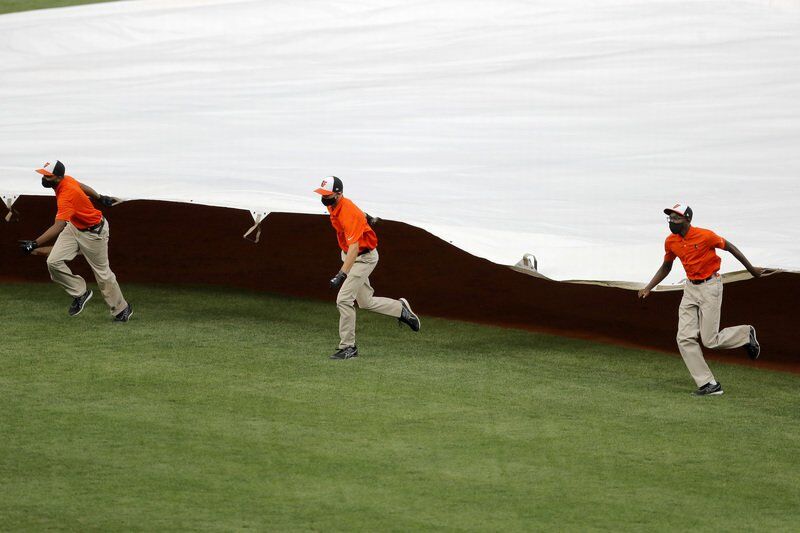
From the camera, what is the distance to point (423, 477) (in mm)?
9008

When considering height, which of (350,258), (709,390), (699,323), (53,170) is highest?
(53,170)

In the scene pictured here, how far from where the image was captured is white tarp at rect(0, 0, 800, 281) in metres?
14.1

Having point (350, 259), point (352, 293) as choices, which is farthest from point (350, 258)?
point (352, 293)

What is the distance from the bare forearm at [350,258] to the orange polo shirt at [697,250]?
10.3ft

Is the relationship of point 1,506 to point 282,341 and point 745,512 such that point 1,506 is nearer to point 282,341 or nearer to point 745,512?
point 745,512

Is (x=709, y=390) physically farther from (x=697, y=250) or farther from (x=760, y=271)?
(x=697, y=250)

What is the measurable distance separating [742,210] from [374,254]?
13.7ft

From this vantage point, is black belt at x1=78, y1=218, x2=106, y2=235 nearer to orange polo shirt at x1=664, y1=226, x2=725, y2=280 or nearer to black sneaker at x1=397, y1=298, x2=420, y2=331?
black sneaker at x1=397, y1=298, x2=420, y2=331

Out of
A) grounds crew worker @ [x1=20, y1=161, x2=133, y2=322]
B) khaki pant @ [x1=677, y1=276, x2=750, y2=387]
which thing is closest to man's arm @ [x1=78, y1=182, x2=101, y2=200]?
grounds crew worker @ [x1=20, y1=161, x2=133, y2=322]

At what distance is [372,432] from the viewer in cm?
1018

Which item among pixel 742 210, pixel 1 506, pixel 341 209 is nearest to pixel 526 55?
pixel 742 210

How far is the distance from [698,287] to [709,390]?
103 centimetres

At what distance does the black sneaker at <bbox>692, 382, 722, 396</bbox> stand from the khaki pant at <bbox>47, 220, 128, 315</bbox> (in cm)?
669

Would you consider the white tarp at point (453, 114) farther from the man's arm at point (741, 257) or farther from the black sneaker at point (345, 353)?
the black sneaker at point (345, 353)
